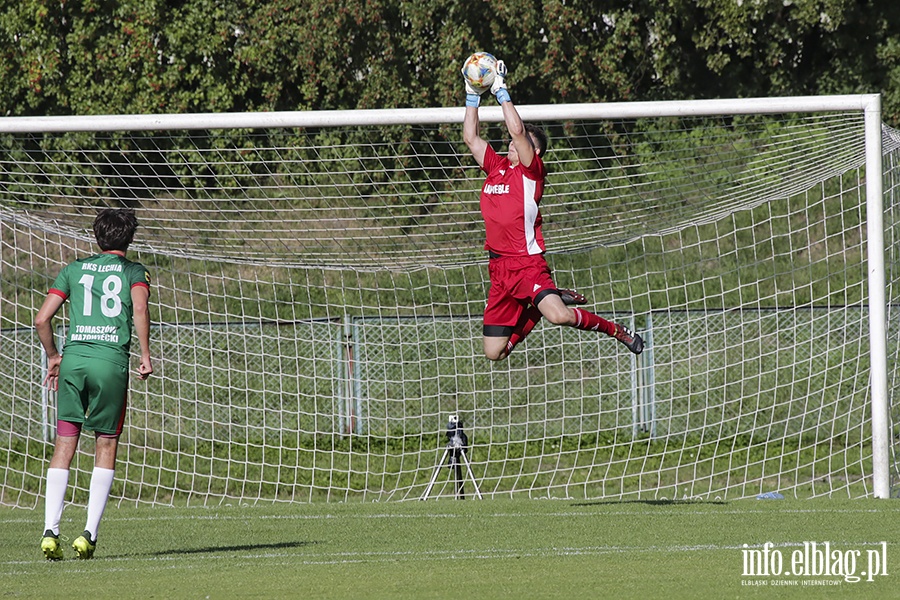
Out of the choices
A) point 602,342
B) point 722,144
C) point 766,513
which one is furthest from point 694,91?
point 766,513

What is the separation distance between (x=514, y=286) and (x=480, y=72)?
1.55 m

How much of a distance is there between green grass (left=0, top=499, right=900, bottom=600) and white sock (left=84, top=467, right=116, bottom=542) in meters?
0.22

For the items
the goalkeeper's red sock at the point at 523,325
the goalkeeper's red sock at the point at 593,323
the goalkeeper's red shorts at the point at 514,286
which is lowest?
the goalkeeper's red sock at the point at 593,323

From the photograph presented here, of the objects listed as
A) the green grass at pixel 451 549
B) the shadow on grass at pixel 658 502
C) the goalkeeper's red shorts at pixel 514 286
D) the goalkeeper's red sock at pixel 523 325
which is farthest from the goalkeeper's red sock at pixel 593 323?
the shadow on grass at pixel 658 502

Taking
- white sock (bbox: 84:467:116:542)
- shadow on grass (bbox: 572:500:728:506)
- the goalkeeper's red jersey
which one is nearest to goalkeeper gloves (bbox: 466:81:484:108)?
the goalkeeper's red jersey

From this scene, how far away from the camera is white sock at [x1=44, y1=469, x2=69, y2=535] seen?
6.64m

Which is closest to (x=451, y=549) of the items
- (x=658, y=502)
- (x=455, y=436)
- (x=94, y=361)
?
(x=94, y=361)

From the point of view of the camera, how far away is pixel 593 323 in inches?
332

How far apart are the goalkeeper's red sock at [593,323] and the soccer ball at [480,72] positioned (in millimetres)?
1692

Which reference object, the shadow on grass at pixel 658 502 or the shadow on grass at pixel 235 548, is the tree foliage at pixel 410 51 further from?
the shadow on grass at pixel 235 548

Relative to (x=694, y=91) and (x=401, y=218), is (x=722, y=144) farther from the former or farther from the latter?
(x=694, y=91)

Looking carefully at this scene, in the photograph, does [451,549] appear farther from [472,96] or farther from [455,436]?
[455,436]

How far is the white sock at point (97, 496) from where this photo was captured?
6652 mm

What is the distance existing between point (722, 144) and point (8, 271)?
11847 mm
